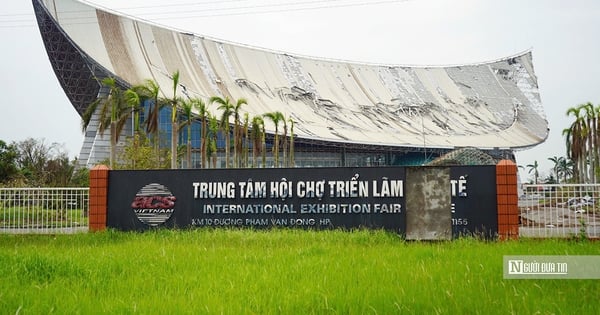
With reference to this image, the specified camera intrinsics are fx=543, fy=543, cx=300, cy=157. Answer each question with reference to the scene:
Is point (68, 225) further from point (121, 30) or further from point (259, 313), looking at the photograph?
point (121, 30)

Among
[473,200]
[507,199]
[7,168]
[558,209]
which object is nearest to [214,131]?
[7,168]

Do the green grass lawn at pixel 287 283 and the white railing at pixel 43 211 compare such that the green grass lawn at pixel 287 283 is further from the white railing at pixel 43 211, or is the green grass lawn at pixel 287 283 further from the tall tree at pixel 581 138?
the tall tree at pixel 581 138

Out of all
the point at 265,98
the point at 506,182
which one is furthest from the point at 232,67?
the point at 506,182

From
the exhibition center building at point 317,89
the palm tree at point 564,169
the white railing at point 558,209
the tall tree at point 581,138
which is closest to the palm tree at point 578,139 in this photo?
the tall tree at point 581,138

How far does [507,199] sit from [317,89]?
157 ft

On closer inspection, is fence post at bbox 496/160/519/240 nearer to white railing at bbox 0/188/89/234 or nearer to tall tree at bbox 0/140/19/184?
white railing at bbox 0/188/89/234

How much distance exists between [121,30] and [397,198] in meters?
41.1

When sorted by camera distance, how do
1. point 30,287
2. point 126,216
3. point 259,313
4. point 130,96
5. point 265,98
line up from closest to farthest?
point 259,313, point 30,287, point 126,216, point 130,96, point 265,98

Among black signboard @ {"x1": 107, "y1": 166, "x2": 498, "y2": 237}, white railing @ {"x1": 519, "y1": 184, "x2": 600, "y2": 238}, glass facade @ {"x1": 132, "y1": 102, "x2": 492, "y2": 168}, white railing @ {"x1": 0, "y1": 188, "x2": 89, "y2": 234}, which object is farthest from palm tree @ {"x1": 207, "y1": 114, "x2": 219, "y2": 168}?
white railing @ {"x1": 519, "y1": 184, "x2": 600, "y2": 238}

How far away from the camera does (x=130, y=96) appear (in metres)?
24.3

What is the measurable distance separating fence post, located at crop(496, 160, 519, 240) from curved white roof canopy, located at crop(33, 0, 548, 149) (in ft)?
121

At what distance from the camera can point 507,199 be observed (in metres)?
12.5

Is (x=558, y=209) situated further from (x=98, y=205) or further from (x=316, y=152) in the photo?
(x=316, y=152)

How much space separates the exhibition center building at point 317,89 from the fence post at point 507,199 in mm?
35925
